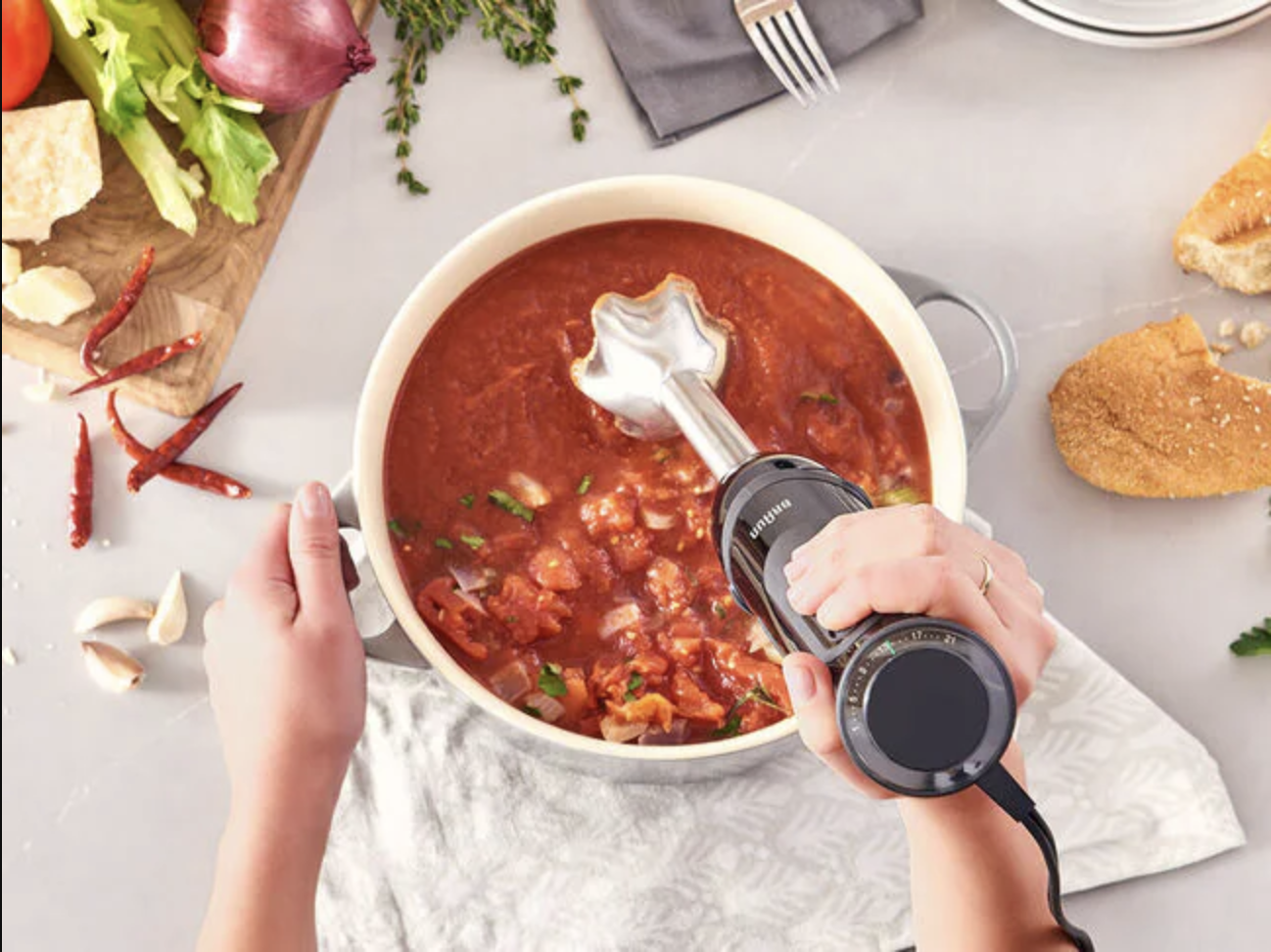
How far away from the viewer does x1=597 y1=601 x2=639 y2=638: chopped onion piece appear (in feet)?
7.09

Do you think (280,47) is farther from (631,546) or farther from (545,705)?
(545,705)

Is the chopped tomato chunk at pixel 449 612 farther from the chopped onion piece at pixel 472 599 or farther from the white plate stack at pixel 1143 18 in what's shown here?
the white plate stack at pixel 1143 18

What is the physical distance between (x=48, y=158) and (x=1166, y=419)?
74.2 inches

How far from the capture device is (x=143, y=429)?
8.06 ft

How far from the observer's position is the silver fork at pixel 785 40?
2455mm

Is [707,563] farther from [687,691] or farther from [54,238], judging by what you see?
[54,238]

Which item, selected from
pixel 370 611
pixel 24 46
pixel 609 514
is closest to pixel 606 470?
pixel 609 514

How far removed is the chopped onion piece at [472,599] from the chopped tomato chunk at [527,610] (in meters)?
0.01

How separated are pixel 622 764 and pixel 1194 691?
104 cm

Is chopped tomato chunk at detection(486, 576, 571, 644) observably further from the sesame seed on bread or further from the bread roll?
the bread roll

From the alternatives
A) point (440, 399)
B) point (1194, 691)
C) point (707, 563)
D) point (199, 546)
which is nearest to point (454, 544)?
point (440, 399)

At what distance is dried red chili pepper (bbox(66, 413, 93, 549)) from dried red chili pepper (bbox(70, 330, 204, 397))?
0.34 feet

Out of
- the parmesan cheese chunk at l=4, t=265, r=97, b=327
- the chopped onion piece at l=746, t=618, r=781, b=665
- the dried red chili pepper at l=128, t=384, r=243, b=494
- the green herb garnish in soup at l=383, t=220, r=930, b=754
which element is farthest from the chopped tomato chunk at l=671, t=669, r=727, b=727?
the parmesan cheese chunk at l=4, t=265, r=97, b=327

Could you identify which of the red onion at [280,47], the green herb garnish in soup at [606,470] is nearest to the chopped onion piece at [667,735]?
the green herb garnish in soup at [606,470]
